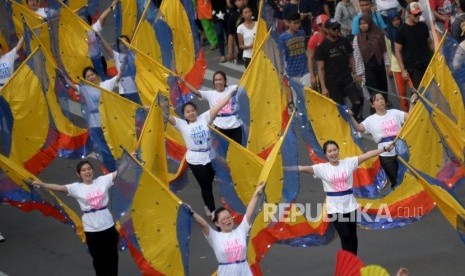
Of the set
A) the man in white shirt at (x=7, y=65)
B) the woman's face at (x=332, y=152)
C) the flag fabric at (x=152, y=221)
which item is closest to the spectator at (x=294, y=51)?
the man in white shirt at (x=7, y=65)

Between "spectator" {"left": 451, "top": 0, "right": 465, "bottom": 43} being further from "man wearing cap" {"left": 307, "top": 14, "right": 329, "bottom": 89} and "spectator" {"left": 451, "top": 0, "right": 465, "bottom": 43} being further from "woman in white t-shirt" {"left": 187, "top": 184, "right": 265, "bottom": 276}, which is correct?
"woman in white t-shirt" {"left": 187, "top": 184, "right": 265, "bottom": 276}

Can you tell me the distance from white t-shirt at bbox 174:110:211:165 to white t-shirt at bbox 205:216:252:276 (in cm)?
328

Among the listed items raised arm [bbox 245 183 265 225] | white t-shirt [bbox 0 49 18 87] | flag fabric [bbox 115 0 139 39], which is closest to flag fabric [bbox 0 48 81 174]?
white t-shirt [bbox 0 49 18 87]

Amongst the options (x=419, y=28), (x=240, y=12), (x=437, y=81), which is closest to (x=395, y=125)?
(x=437, y=81)

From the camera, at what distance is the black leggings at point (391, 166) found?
15.7 meters

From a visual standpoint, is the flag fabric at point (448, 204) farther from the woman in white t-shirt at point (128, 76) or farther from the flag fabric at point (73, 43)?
the flag fabric at point (73, 43)

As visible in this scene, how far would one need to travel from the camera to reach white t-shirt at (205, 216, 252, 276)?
41.3 feet

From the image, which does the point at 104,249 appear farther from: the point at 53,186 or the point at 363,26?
the point at 363,26


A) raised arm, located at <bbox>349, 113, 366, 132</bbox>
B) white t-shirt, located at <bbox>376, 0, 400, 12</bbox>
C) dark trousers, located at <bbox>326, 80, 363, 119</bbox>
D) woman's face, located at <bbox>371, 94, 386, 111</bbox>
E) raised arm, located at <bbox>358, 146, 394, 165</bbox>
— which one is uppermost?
woman's face, located at <bbox>371, 94, 386, 111</bbox>

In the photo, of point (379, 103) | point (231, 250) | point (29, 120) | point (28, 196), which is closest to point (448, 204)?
point (231, 250)

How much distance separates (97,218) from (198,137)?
237cm

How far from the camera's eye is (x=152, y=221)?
1298cm

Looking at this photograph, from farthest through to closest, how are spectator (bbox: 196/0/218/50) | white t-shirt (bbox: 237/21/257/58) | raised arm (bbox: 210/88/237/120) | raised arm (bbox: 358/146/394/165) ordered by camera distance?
1. spectator (bbox: 196/0/218/50)
2. white t-shirt (bbox: 237/21/257/58)
3. raised arm (bbox: 210/88/237/120)
4. raised arm (bbox: 358/146/394/165)

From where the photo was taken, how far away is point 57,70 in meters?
17.6
